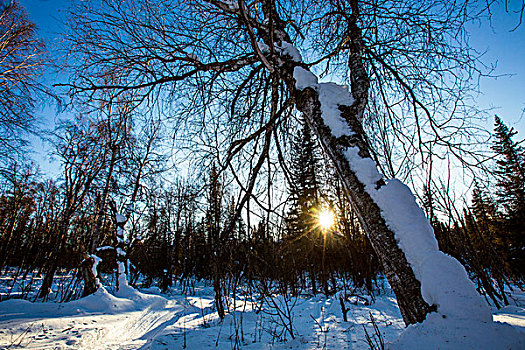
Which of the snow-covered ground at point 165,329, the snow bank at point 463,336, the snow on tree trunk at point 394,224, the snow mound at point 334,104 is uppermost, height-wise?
the snow mound at point 334,104

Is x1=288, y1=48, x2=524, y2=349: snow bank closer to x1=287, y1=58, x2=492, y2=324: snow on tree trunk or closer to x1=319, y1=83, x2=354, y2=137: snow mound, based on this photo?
x1=287, y1=58, x2=492, y2=324: snow on tree trunk

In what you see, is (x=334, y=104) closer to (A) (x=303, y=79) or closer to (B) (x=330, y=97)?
(B) (x=330, y=97)

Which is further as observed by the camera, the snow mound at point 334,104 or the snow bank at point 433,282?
the snow mound at point 334,104

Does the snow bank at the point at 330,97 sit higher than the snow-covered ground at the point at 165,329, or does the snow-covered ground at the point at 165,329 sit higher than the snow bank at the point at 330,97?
the snow bank at the point at 330,97

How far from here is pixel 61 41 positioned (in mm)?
2385

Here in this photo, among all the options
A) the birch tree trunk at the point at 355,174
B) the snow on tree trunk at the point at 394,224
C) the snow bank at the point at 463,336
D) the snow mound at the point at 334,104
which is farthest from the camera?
the snow mound at the point at 334,104

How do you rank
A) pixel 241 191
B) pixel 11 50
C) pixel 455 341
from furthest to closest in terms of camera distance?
pixel 11 50, pixel 241 191, pixel 455 341

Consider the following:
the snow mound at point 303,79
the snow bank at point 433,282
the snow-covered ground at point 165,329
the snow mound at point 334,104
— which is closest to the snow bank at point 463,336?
the snow bank at point 433,282

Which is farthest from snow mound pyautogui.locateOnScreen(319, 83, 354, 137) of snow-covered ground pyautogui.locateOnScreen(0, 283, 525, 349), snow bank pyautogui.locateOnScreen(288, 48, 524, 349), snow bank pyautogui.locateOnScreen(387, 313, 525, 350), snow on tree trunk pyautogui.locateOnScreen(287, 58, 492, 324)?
snow-covered ground pyautogui.locateOnScreen(0, 283, 525, 349)

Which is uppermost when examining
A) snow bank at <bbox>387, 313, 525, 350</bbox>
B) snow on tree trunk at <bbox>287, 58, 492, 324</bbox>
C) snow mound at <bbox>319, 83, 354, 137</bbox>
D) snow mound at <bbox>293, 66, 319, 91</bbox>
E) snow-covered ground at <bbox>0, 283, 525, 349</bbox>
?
snow mound at <bbox>293, 66, 319, 91</bbox>

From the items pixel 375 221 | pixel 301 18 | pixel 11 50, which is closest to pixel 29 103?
pixel 11 50

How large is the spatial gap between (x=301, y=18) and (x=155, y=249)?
60.2 ft

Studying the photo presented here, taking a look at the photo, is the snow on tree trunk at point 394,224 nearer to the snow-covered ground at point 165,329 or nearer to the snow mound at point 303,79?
the snow mound at point 303,79

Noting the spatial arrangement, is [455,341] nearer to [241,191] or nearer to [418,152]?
[418,152]
